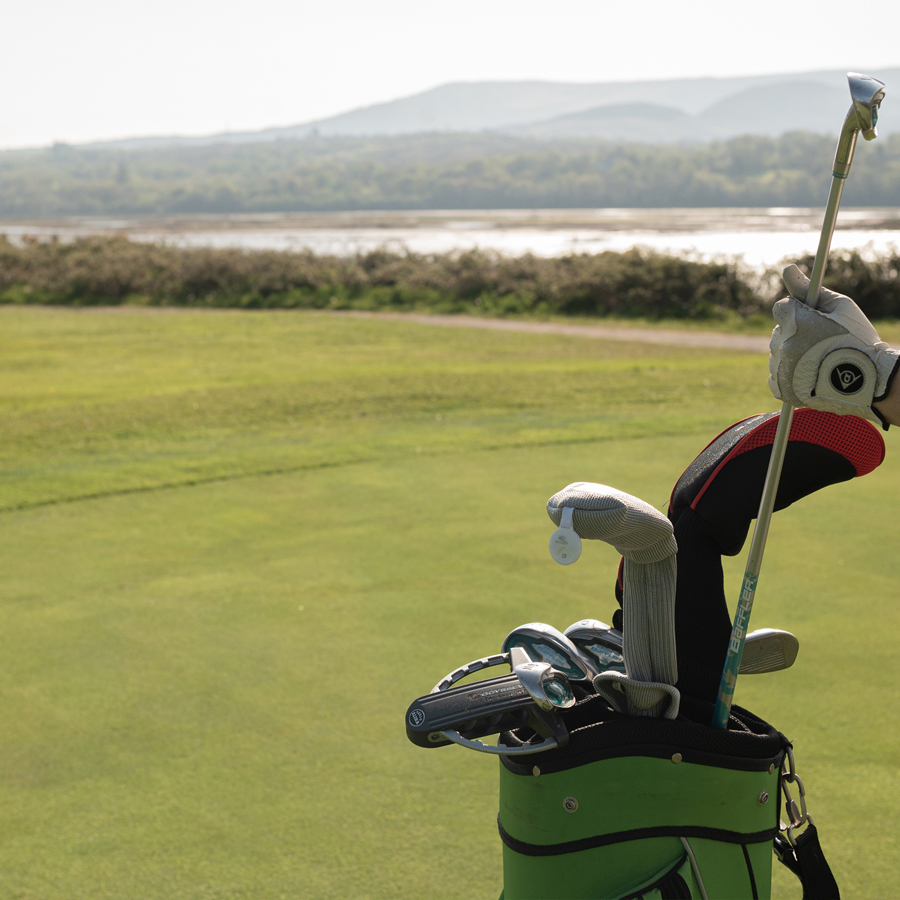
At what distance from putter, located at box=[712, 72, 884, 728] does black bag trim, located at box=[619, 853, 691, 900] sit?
218mm

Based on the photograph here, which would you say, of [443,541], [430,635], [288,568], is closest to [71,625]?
[288,568]

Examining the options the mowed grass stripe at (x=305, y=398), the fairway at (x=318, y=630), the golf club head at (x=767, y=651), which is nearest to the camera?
the golf club head at (x=767, y=651)

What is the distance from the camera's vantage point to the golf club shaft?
3.55 ft

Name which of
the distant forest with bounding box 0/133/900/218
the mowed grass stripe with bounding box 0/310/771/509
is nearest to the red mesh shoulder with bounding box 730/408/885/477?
the mowed grass stripe with bounding box 0/310/771/509

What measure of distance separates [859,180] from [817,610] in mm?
84023

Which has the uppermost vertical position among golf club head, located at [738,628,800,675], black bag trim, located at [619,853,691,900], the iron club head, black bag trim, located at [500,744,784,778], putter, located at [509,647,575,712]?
the iron club head

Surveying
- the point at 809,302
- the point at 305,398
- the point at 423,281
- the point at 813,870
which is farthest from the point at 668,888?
the point at 423,281

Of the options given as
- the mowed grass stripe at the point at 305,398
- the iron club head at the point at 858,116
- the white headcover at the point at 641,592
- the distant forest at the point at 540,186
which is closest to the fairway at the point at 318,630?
the mowed grass stripe at the point at 305,398

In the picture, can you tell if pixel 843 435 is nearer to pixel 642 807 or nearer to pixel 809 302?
pixel 809 302

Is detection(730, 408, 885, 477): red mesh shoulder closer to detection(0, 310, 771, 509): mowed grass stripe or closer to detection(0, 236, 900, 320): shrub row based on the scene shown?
detection(0, 310, 771, 509): mowed grass stripe

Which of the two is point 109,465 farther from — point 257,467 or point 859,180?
point 859,180

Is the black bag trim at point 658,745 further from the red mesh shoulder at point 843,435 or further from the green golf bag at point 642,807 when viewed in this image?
the red mesh shoulder at point 843,435

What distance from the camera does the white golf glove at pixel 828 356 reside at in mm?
1188

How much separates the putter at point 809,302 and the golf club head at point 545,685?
0.23 m
